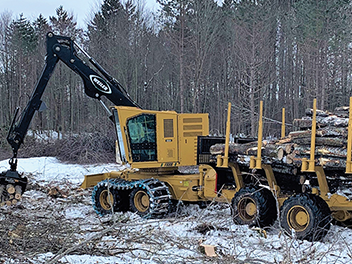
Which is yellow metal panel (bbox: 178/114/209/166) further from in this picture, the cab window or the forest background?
the forest background

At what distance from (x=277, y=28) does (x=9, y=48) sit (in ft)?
73.5

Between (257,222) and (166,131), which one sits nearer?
(257,222)

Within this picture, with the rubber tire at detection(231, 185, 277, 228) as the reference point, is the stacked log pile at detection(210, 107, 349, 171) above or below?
above

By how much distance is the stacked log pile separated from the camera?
21.4ft

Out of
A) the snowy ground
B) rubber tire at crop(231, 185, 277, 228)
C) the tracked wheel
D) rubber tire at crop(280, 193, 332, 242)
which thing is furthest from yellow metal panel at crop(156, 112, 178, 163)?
rubber tire at crop(280, 193, 332, 242)

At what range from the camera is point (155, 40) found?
29.5 metres

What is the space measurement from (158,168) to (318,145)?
4.47 meters

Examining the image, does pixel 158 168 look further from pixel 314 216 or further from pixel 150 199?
pixel 314 216

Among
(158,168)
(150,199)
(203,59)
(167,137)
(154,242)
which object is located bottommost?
(154,242)

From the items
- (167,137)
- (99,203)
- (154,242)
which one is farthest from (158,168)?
(154,242)

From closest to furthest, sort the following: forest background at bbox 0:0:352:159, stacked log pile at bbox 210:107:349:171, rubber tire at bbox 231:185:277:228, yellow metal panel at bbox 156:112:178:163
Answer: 1. stacked log pile at bbox 210:107:349:171
2. rubber tire at bbox 231:185:277:228
3. yellow metal panel at bbox 156:112:178:163
4. forest background at bbox 0:0:352:159

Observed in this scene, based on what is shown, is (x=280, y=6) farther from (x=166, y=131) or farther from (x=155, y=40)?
(x=166, y=131)

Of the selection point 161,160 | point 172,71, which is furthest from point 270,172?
point 172,71

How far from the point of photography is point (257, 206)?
7.70m
